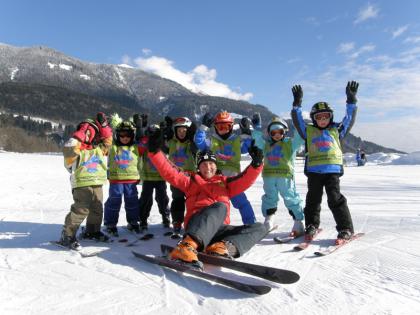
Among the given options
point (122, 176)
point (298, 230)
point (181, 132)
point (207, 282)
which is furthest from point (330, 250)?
point (122, 176)

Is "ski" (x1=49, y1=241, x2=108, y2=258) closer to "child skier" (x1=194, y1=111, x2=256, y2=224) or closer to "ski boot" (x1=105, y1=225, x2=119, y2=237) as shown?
"ski boot" (x1=105, y1=225, x2=119, y2=237)

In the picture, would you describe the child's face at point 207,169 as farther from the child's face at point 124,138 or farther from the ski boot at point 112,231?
the ski boot at point 112,231

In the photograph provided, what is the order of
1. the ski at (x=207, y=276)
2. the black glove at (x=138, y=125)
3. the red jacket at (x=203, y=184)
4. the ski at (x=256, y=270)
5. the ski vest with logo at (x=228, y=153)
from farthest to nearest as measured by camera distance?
1. the black glove at (x=138, y=125)
2. the ski vest with logo at (x=228, y=153)
3. the red jacket at (x=203, y=184)
4. the ski at (x=256, y=270)
5. the ski at (x=207, y=276)

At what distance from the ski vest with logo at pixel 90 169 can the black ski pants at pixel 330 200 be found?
2703 mm

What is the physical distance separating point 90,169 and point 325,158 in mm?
2970

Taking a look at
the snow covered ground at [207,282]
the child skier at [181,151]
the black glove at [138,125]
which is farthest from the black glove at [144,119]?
the snow covered ground at [207,282]

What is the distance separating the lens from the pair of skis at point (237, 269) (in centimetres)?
287

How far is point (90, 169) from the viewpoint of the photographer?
451 cm

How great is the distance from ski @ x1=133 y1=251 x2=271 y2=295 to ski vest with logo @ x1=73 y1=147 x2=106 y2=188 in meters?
1.21

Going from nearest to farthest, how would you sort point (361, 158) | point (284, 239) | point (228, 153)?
point (284, 239), point (228, 153), point (361, 158)

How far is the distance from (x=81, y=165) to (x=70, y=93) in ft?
551

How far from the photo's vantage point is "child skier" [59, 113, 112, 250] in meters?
4.32

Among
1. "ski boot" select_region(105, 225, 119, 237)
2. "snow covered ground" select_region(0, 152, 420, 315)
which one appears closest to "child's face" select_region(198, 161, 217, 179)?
"snow covered ground" select_region(0, 152, 420, 315)

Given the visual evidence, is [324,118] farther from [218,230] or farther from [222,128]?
[218,230]
